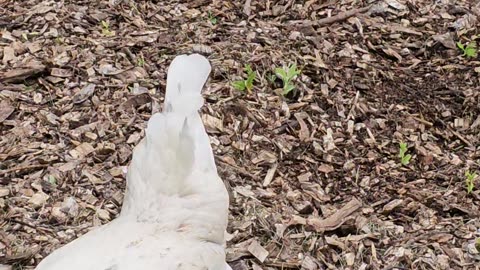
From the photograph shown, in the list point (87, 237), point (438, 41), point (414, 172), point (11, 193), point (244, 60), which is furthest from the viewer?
point (438, 41)

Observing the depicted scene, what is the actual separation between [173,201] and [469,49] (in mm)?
2610

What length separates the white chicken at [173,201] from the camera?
3.05 meters

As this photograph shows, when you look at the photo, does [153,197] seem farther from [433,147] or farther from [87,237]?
[433,147]

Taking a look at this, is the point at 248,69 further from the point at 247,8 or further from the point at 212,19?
the point at 247,8

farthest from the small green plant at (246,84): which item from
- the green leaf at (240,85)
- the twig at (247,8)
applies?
the twig at (247,8)

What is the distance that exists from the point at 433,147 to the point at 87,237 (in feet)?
7.22

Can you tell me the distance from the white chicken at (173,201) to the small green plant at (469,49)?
89.7 inches

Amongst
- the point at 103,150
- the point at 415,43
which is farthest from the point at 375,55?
the point at 103,150

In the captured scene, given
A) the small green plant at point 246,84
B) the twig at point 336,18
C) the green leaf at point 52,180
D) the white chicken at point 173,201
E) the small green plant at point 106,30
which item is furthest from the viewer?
the twig at point 336,18

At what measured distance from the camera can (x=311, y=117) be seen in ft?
15.1

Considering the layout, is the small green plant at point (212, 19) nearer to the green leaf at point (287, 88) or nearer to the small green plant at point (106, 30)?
the small green plant at point (106, 30)

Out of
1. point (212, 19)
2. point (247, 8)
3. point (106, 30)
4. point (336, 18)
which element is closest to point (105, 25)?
point (106, 30)

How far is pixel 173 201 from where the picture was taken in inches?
128

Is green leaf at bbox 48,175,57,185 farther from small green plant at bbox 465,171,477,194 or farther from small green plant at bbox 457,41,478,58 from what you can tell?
small green plant at bbox 457,41,478,58
